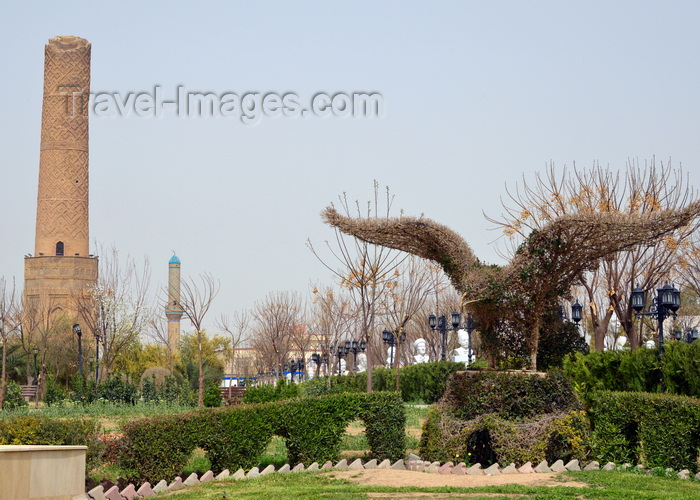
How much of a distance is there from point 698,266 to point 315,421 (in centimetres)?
2203

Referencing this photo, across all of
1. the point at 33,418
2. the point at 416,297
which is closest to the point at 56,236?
the point at 416,297

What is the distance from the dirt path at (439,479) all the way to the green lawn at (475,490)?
185 millimetres

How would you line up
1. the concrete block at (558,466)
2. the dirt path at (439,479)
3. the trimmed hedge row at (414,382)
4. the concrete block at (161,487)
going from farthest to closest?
1. the trimmed hedge row at (414,382)
2. the concrete block at (558,466)
3. the concrete block at (161,487)
4. the dirt path at (439,479)

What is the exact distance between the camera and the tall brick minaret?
5203cm

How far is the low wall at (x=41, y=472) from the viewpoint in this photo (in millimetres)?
7449

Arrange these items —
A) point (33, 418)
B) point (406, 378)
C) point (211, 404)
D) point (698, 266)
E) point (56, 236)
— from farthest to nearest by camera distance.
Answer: point (56, 236) < point (698, 266) < point (406, 378) < point (211, 404) < point (33, 418)

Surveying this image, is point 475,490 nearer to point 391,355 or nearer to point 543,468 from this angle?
point 543,468

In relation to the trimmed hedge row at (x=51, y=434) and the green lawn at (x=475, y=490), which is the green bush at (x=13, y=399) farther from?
the green lawn at (x=475, y=490)

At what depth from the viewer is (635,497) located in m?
7.41

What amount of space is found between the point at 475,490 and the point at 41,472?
13.8ft

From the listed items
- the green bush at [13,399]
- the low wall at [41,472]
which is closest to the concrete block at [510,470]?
the low wall at [41,472]

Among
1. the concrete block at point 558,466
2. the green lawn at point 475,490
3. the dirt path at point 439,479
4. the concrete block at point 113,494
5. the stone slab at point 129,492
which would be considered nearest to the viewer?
the green lawn at point 475,490

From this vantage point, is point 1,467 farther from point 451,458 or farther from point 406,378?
point 406,378

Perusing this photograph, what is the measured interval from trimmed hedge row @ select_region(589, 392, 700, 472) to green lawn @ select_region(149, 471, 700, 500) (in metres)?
0.74
